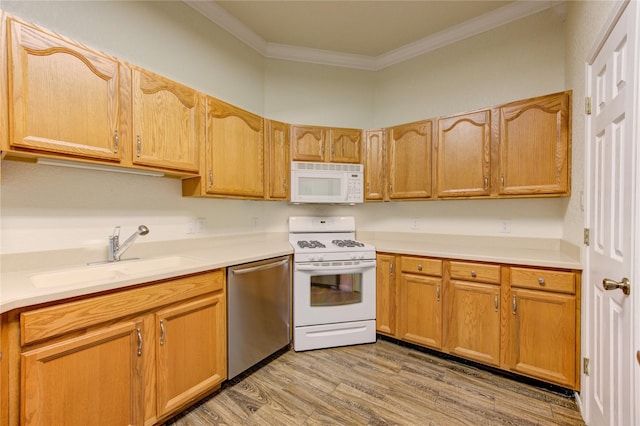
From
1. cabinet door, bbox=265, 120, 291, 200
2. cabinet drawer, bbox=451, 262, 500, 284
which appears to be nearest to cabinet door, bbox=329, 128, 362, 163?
cabinet door, bbox=265, 120, 291, 200

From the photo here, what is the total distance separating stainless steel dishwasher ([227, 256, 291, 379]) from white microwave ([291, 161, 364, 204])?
2.44ft

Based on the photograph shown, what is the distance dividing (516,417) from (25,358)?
2.46m

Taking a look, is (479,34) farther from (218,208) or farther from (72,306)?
(72,306)

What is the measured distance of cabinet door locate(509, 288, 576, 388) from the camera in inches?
68.5

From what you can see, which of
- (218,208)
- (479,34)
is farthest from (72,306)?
(479,34)

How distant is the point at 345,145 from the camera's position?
2836 mm

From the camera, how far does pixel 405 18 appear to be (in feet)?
8.32

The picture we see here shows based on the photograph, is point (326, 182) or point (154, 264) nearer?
point (154, 264)

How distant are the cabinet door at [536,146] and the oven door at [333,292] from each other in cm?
135

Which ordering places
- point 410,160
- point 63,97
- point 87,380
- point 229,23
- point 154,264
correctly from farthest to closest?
1. point 410,160
2. point 229,23
3. point 154,264
4. point 63,97
5. point 87,380

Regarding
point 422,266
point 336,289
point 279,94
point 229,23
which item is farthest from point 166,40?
point 422,266

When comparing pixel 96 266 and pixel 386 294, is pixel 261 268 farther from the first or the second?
pixel 386 294

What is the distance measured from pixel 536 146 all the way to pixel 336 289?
196cm

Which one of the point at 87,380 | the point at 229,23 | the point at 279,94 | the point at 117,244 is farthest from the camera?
the point at 279,94
